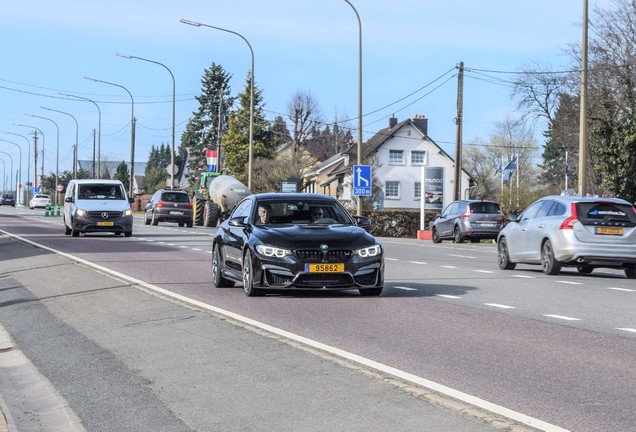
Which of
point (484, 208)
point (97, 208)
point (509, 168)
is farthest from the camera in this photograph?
point (509, 168)

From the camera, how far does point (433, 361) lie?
8.84 metres

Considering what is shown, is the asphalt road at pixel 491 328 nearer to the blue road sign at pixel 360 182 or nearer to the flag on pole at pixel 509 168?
the blue road sign at pixel 360 182

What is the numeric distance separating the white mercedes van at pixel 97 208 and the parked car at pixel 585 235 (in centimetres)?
1804

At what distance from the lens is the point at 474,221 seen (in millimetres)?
39312

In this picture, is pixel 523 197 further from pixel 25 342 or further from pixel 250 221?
pixel 25 342

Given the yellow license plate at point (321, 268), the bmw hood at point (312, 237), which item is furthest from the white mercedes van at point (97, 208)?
the yellow license plate at point (321, 268)

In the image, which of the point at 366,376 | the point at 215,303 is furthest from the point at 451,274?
the point at 366,376

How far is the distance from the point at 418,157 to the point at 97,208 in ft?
194

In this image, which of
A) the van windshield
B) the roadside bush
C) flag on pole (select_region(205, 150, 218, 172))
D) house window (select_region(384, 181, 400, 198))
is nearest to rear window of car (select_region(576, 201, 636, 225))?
the van windshield

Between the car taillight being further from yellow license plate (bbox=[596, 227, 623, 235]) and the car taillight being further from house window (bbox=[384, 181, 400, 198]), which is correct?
house window (bbox=[384, 181, 400, 198])

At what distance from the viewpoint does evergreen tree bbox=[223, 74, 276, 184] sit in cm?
11319

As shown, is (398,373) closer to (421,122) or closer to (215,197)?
(215,197)

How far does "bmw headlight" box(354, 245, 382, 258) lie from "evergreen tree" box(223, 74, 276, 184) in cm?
9698

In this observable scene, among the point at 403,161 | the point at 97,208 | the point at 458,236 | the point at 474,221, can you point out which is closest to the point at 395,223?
the point at 458,236
